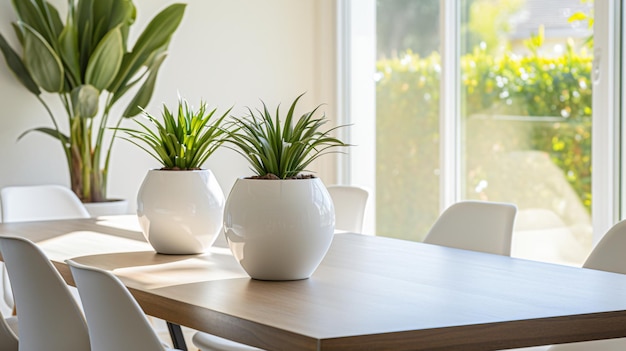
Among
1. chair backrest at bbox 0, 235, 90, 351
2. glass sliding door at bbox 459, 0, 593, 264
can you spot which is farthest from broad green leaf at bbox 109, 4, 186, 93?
chair backrest at bbox 0, 235, 90, 351

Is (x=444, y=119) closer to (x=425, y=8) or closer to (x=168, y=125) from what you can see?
(x=425, y=8)

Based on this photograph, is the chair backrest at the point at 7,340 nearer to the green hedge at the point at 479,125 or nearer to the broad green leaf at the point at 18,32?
the broad green leaf at the point at 18,32

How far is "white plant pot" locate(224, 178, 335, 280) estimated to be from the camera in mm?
2061

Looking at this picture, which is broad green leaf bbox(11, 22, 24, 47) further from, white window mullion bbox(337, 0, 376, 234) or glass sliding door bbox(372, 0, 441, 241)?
glass sliding door bbox(372, 0, 441, 241)

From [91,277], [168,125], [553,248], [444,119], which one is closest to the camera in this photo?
[91,277]

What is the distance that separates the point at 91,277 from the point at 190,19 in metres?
3.67

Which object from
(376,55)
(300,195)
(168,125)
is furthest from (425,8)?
(300,195)

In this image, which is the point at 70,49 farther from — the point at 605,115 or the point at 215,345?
the point at 605,115

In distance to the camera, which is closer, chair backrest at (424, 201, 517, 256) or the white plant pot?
the white plant pot

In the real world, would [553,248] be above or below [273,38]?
below

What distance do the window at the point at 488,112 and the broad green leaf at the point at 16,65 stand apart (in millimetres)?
1930

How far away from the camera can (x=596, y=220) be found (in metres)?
3.93

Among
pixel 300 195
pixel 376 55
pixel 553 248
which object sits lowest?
pixel 553 248

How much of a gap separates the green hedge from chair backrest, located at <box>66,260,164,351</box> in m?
2.81
